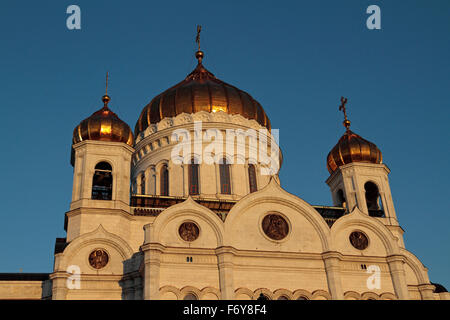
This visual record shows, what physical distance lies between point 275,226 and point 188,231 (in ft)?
11.6

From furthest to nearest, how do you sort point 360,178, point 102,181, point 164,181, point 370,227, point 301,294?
point 164,181, point 360,178, point 102,181, point 370,227, point 301,294

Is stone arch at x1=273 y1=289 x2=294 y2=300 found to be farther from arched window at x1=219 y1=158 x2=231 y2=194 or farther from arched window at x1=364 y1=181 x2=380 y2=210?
arched window at x1=364 y1=181 x2=380 y2=210

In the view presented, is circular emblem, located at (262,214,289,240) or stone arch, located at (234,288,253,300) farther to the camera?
circular emblem, located at (262,214,289,240)

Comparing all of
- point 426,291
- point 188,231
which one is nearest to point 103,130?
point 188,231

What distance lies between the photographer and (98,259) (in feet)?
67.5

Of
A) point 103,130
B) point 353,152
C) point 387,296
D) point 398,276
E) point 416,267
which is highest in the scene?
point 103,130

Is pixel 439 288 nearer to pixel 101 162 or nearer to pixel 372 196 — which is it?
pixel 372 196

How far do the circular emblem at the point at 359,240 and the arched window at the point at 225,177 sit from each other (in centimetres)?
669

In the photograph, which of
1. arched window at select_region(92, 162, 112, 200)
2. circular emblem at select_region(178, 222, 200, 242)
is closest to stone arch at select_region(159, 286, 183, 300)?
circular emblem at select_region(178, 222, 200, 242)

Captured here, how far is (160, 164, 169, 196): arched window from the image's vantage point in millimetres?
26750

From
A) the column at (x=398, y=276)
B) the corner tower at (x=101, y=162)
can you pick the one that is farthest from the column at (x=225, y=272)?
the column at (x=398, y=276)

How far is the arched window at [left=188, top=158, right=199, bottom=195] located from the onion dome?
7021 millimetres

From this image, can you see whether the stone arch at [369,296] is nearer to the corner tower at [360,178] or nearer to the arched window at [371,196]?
the corner tower at [360,178]
